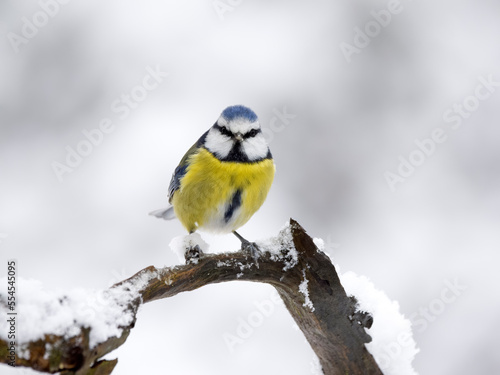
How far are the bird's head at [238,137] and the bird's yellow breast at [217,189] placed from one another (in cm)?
3

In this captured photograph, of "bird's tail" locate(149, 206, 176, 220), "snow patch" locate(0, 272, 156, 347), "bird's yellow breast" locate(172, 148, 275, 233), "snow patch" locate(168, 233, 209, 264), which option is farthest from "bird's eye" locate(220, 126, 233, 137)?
"snow patch" locate(0, 272, 156, 347)

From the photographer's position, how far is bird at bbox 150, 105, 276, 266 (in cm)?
246

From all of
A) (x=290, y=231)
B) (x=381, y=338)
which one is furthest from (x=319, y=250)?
(x=381, y=338)

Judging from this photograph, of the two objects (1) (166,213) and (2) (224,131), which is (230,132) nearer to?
(2) (224,131)

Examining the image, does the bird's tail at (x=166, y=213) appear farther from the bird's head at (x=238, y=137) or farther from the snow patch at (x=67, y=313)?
the snow patch at (x=67, y=313)

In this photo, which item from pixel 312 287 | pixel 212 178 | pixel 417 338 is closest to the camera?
pixel 312 287

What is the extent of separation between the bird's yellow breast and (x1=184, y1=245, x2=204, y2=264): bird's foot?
60cm

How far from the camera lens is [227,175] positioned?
2.46m

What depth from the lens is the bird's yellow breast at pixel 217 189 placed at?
97.1 inches

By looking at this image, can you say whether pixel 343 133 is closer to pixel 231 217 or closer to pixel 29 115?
pixel 231 217

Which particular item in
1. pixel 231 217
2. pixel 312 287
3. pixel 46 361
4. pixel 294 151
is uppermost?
pixel 294 151

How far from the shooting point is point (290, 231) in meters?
1.93

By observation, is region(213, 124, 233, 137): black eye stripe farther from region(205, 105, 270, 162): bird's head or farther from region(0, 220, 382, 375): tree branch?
region(0, 220, 382, 375): tree branch

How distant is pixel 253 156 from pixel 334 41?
95.8 inches
